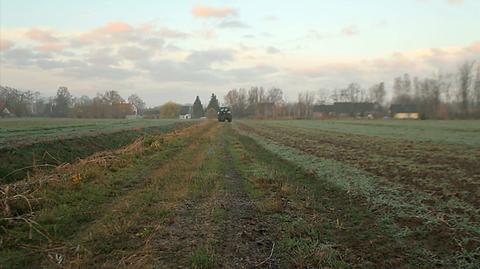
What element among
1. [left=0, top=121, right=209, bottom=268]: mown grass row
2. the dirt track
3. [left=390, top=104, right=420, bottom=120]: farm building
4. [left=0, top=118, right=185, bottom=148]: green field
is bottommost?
the dirt track

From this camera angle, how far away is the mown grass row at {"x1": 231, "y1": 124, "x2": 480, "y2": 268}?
6211mm

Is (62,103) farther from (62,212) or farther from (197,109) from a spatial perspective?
(62,212)

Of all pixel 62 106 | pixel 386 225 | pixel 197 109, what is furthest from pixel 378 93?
pixel 386 225

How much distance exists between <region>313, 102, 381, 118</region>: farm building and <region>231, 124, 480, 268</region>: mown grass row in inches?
5315

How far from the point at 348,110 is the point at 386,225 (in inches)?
5708

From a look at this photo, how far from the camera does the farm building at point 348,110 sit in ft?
472

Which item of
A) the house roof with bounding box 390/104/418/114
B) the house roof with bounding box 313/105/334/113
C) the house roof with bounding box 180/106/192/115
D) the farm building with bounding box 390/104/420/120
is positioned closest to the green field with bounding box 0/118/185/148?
the farm building with bounding box 390/104/420/120

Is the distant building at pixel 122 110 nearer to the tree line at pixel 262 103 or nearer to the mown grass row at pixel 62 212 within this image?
the tree line at pixel 262 103

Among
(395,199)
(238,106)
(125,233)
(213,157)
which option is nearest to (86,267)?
(125,233)

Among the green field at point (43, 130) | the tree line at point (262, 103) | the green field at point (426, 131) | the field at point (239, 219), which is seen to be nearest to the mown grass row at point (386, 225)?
the field at point (239, 219)

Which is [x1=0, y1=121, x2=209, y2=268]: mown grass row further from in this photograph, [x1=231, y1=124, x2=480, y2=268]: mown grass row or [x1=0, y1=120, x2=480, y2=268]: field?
[x1=231, y1=124, x2=480, y2=268]: mown grass row

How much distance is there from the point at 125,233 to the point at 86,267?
4.81 ft

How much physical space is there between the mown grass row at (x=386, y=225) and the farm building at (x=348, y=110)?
135 m

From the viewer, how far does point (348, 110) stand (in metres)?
147
